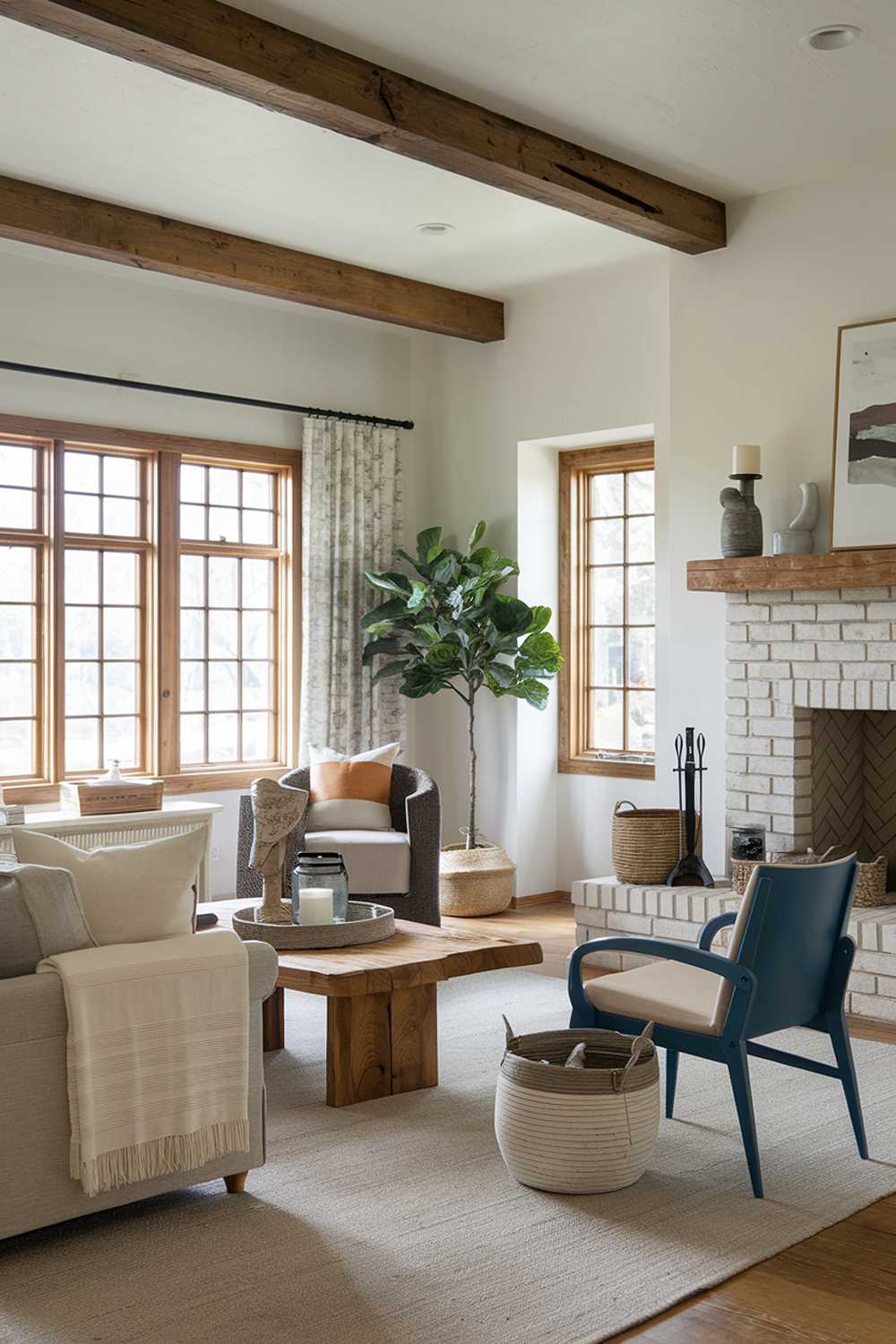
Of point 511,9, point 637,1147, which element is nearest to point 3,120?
point 511,9

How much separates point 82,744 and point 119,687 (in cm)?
34

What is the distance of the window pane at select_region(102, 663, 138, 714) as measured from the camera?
686 centimetres

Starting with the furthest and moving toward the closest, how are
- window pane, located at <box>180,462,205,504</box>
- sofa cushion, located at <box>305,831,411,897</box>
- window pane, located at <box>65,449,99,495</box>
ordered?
window pane, located at <box>180,462,205,504</box>, window pane, located at <box>65,449,99,495</box>, sofa cushion, located at <box>305,831,411,897</box>

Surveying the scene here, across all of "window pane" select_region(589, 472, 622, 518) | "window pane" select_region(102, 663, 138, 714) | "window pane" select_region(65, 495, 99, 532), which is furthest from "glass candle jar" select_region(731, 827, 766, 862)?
"window pane" select_region(65, 495, 99, 532)

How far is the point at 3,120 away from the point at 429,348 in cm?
335

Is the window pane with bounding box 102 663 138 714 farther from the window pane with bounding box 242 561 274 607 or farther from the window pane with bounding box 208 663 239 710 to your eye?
the window pane with bounding box 242 561 274 607

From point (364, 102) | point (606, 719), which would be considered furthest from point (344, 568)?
point (364, 102)

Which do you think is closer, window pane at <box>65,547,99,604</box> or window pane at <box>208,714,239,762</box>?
window pane at <box>65,547,99,604</box>

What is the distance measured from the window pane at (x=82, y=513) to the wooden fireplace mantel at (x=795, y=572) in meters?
2.95

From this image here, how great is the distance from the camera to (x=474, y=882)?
7.07 m

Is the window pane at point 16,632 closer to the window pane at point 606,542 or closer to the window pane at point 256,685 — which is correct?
the window pane at point 256,685

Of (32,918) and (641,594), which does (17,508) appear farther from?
(32,918)

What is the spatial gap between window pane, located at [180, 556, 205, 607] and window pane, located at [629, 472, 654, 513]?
2.32 metres

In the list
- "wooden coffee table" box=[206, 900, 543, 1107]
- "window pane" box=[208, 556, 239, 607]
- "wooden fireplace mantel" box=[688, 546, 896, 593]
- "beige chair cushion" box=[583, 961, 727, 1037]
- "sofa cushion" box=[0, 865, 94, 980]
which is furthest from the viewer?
"window pane" box=[208, 556, 239, 607]
